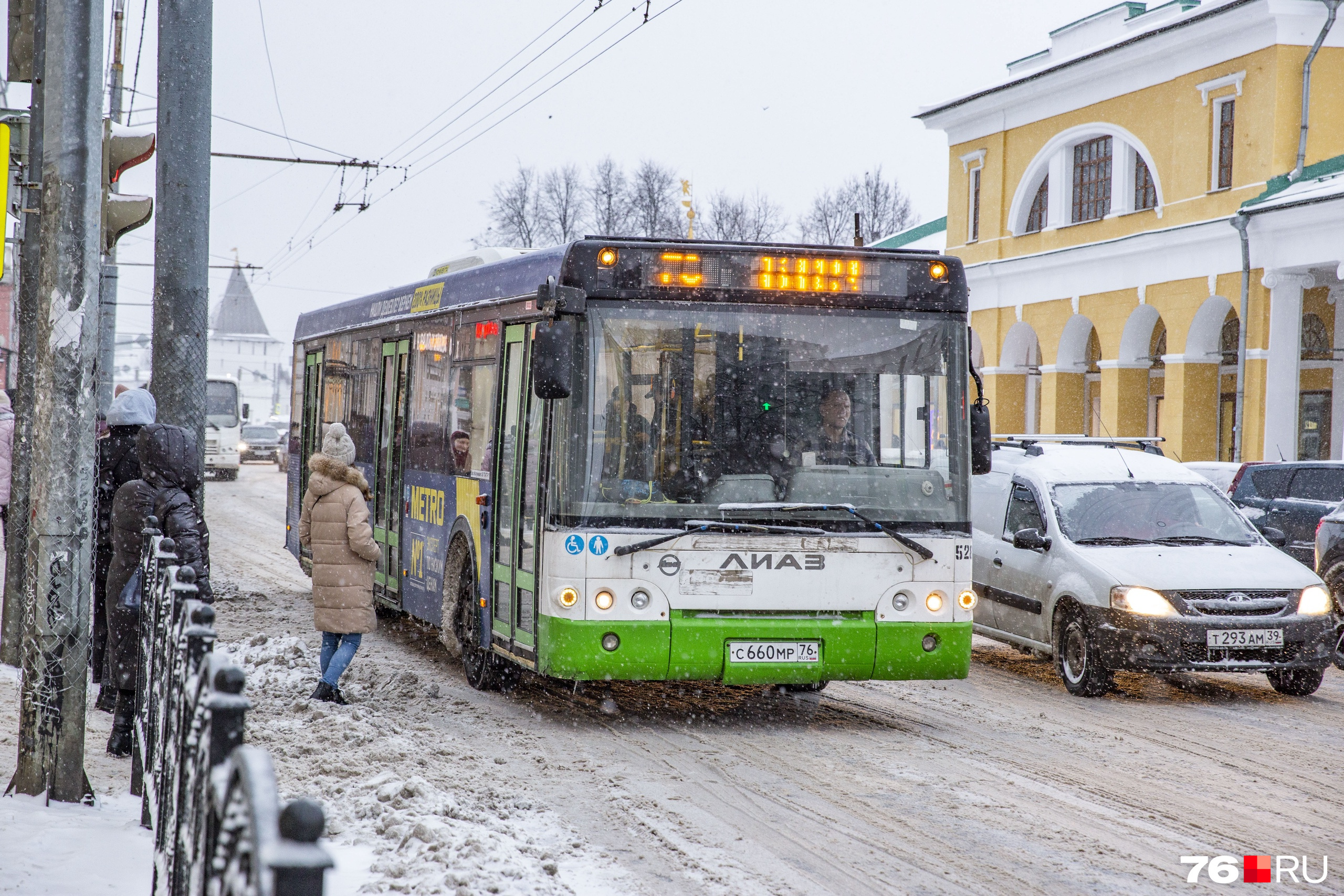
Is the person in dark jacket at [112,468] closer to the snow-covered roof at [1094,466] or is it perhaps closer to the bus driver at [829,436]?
the bus driver at [829,436]

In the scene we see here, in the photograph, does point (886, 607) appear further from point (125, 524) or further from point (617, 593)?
point (125, 524)

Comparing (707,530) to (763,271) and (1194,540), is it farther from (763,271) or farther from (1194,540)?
(1194,540)

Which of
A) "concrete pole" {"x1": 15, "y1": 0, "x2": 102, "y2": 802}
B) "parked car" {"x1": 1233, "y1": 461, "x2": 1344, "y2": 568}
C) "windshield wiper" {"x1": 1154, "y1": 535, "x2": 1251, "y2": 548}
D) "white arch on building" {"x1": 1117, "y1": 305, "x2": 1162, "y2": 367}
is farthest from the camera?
"white arch on building" {"x1": 1117, "y1": 305, "x2": 1162, "y2": 367}

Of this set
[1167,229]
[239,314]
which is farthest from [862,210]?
[239,314]

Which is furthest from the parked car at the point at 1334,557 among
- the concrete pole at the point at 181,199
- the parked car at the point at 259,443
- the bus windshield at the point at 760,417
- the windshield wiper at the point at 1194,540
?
the parked car at the point at 259,443

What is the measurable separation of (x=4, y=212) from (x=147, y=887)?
7.67 feet

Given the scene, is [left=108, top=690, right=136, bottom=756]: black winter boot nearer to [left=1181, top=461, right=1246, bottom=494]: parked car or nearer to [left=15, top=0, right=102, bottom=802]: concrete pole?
[left=15, top=0, right=102, bottom=802]: concrete pole

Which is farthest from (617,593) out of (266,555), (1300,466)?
(266,555)

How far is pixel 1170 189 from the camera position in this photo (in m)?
32.2

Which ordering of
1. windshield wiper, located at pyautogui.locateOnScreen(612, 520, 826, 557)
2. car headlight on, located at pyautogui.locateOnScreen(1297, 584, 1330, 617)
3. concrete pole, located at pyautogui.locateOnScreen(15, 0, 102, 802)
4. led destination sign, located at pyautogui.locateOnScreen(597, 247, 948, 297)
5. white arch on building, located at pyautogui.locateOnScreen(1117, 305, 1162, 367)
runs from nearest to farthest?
concrete pole, located at pyautogui.locateOnScreen(15, 0, 102, 802) < windshield wiper, located at pyautogui.locateOnScreen(612, 520, 826, 557) < led destination sign, located at pyautogui.locateOnScreen(597, 247, 948, 297) < car headlight on, located at pyautogui.locateOnScreen(1297, 584, 1330, 617) < white arch on building, located at pyautogui.locateOnScreen(1117, 305, 1162, 367)

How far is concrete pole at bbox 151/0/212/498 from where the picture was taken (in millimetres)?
11648

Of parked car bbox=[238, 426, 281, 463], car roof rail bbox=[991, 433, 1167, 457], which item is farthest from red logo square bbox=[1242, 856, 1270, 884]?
parked car bbox=[238, 426, 281, 463]

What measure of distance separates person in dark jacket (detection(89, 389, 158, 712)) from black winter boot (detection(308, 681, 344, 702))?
1.19 metres

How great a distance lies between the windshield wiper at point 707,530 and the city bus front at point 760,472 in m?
0.01
